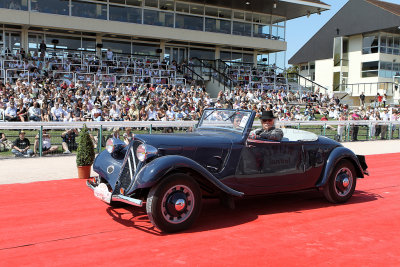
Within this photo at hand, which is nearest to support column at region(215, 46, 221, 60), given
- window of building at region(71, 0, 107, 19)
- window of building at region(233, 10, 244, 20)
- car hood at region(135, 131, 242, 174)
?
window of building at region(233, 10, 244, 20)

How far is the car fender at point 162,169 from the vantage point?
5.07 m

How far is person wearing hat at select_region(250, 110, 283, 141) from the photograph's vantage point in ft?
21.2

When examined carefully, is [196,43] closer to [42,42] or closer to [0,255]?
[42,42]

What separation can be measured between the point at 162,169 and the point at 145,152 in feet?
1.53

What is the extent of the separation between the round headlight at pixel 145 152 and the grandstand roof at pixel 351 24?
42.0 m

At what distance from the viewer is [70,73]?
72.1 feet

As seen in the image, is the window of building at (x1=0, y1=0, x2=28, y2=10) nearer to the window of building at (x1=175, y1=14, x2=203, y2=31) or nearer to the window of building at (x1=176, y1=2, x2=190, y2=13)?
the window of building at (x1=175, y1=14, x2=203, y2=31)

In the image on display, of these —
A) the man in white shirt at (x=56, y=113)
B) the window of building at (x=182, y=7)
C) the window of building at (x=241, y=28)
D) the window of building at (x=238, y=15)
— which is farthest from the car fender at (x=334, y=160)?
the window of building at (x=238, y=15)

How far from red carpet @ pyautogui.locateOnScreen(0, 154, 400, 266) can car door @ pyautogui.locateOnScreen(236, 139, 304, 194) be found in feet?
1.55

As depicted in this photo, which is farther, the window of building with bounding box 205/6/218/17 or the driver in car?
the window of building with bounding box 205/6/218/17

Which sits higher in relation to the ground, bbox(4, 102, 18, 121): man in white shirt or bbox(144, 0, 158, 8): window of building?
bbox(144, 0, 158, 8): window of building

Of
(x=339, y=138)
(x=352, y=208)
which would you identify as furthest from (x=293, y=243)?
(x=339, y=138)

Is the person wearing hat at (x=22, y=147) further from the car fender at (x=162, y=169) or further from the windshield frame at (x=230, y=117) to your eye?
the car fender at (x=162, y=169)

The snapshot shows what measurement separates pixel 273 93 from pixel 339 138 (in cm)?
1037
